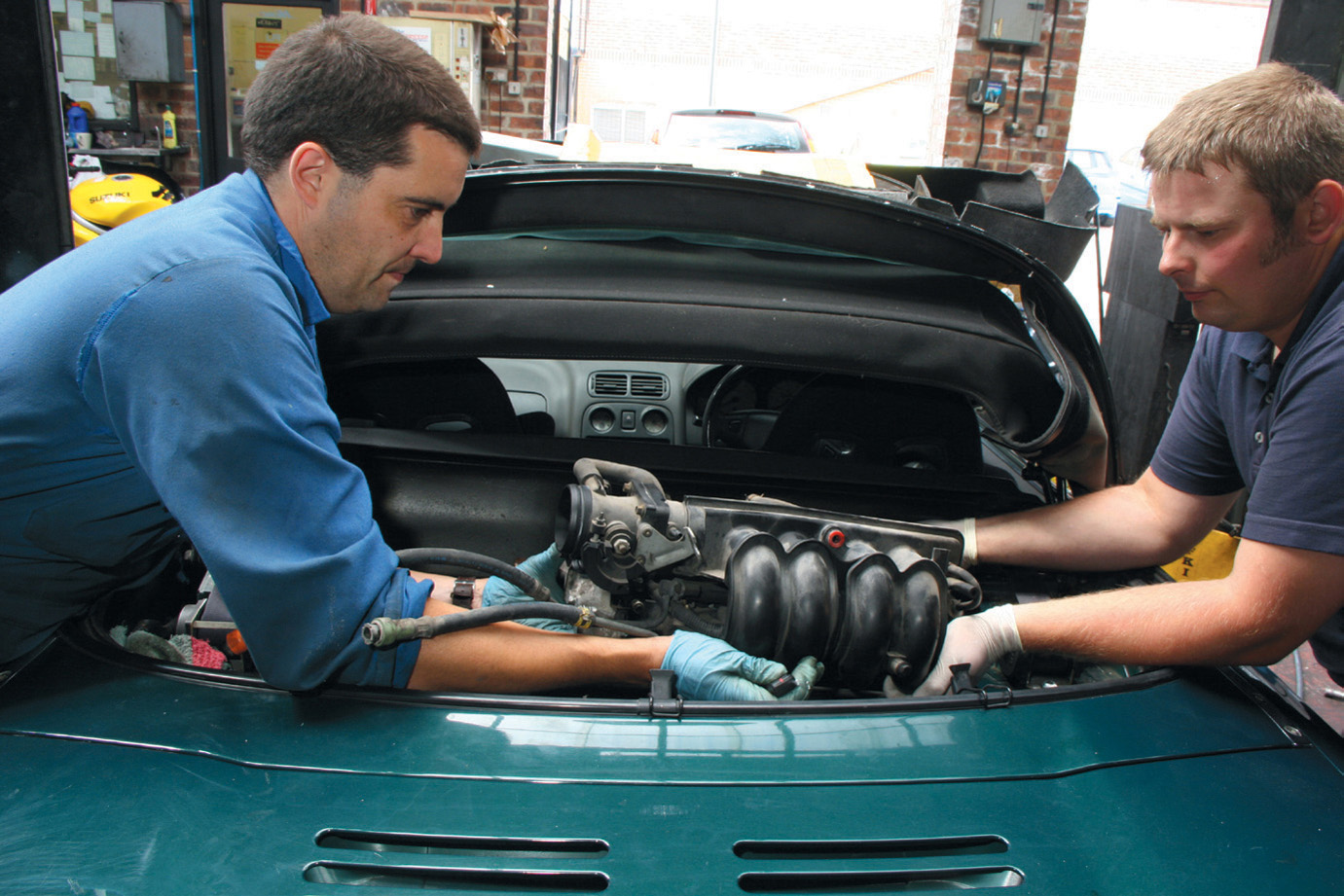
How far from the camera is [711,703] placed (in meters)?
1.06

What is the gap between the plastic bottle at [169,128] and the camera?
6652 mm

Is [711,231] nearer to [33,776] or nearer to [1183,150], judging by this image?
[1183,150]

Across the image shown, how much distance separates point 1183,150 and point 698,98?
75.6ft

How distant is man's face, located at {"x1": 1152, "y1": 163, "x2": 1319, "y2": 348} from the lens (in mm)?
1311

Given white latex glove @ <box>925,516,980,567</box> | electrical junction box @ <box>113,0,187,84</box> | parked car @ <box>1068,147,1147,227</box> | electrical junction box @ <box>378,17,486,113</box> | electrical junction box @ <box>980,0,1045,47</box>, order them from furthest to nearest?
parked car @ <box>1068,147,1147,227</box>
electrical junction box @ <box>980,0,1045,47</box>
electrical junction box @ <box>378,17,486,113</box>
electrical junction box @ <box>113,0,187,84</box>
white latex glove @ <box>925,516,980,567</box>

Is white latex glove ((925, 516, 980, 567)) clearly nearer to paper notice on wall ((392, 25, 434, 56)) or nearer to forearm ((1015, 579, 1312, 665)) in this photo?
forearm ((1015, 579, 1312, 665))

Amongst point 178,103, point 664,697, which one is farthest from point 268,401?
point 178,103

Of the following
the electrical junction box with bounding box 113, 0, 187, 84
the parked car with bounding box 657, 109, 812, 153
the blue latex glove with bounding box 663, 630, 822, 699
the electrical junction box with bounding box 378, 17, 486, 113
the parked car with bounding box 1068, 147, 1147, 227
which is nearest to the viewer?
the blue latex glove with bounding box 663, 630, 822, 699

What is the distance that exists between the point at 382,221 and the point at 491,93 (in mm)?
6785

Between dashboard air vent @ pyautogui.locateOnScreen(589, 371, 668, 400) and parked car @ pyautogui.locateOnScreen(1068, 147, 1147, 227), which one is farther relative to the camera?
parked car @ pyautogui.locateOnScreen(1068, 147, 1147, 227)

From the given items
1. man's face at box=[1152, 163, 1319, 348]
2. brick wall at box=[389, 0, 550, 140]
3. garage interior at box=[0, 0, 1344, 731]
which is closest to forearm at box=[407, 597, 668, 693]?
man's face at box=[1152, 163, 1319, 348]

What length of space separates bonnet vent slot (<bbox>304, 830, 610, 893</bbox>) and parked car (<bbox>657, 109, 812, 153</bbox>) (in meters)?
6.23

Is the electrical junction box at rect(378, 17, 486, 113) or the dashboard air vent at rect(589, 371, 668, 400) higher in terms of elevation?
the electrical junction box at rect(378, 17, 486, 113)

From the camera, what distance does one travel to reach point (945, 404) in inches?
75.0
